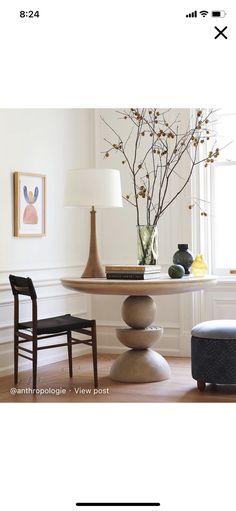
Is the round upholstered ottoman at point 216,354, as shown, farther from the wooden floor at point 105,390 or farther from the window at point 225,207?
the window at point 225,207

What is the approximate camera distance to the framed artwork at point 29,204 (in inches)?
171

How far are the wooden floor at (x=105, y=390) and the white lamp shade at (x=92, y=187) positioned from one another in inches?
40.5

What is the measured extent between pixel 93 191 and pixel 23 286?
670mm

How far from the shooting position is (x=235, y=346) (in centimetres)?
350

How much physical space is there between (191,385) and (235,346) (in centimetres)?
47

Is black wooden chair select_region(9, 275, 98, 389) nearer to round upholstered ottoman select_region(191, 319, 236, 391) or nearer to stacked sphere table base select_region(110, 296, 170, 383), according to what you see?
stacked sphere table base select_region(110, 296, 170, 383)

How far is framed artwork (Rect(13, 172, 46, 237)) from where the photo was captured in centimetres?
434

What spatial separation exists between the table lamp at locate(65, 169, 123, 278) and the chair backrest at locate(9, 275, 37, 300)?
0.36 m

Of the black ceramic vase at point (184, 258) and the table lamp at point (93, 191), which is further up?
the table lamp at point (93, 191)
